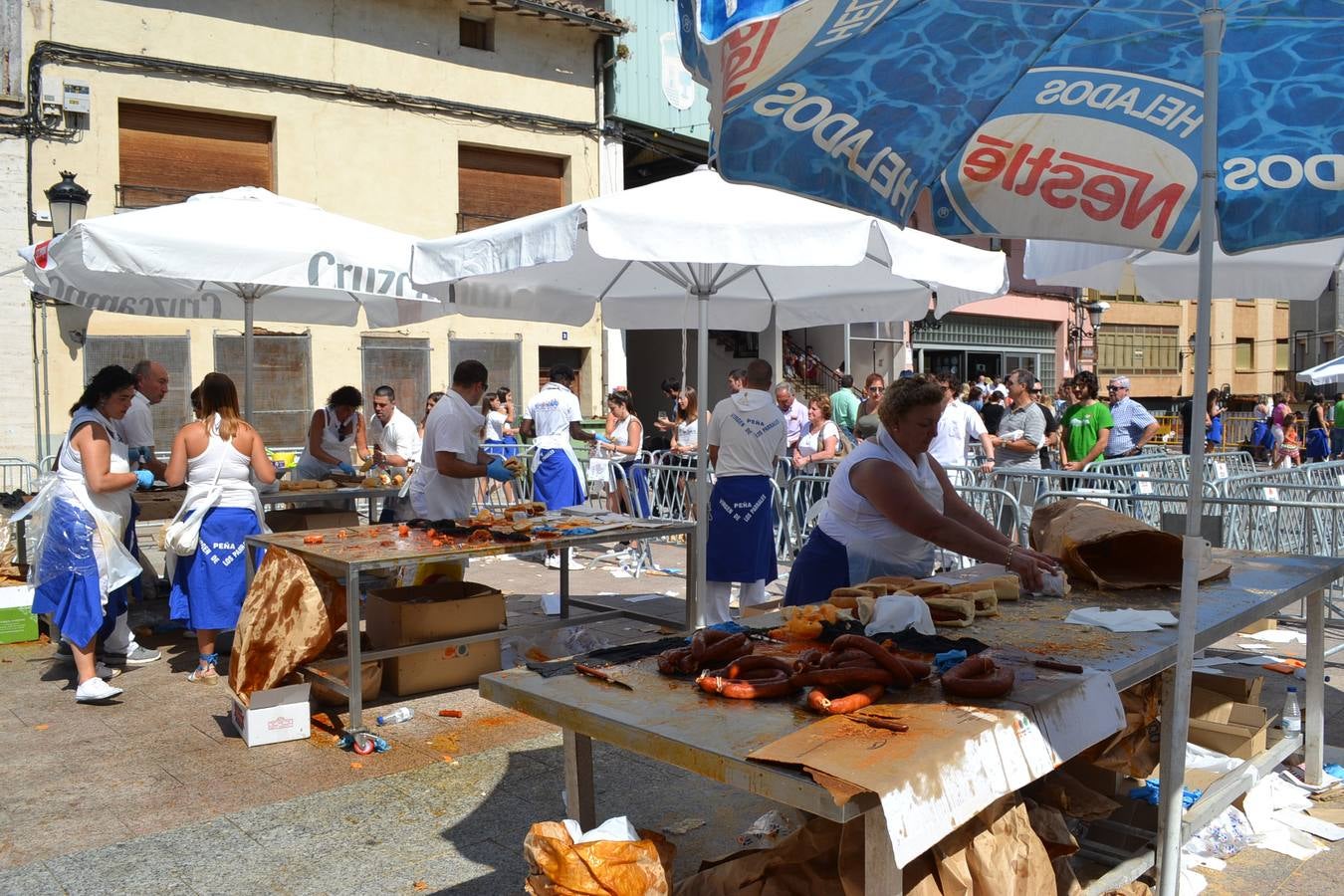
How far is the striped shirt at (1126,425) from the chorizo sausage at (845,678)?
32.5 feet

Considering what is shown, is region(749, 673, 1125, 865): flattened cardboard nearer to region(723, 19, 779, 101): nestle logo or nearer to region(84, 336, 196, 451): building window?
region(723, 19, 779, 101): nestle logo

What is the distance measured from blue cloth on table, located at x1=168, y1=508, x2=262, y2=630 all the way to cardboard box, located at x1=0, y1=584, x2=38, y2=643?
198 cm

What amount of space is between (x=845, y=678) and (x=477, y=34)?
740 inches

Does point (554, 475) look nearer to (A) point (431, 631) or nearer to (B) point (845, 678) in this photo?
(A) point (431, 631)

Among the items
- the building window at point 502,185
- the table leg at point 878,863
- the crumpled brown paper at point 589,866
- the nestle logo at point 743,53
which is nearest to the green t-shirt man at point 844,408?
the building window at point 502,185

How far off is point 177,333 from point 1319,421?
72.2 feet

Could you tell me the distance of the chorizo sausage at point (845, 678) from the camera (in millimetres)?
2713

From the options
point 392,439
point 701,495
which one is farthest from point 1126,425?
point 392,439

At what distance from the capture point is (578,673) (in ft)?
9.84

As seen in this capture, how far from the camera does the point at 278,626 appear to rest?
530 cm

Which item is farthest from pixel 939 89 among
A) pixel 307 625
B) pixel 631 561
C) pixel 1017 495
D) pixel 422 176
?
pixel 422 176

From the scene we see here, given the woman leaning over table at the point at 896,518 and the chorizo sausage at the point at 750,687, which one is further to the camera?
the woman leaning over table at the point at 896,518

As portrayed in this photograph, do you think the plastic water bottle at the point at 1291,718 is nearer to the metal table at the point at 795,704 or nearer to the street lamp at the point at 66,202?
the metal table at the point at 795,704

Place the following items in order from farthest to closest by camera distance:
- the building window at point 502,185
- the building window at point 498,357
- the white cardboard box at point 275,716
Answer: the building window at point 502,185 < the building window at point 498,357 < the white cardboard box at point 275,716
